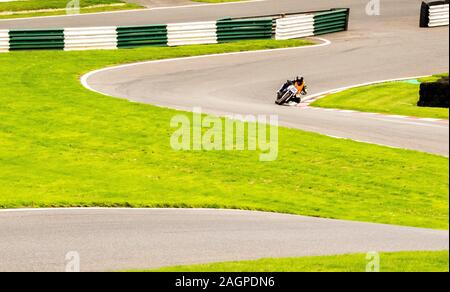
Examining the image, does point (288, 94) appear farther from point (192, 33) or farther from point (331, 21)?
point (331, 21)

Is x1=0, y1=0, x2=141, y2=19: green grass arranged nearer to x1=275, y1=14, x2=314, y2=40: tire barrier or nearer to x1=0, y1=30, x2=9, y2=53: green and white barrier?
x1=0, y1=30, x2=9, y2=53: green and white barrier

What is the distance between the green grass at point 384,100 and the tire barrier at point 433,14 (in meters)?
12.3

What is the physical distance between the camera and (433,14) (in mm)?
44562

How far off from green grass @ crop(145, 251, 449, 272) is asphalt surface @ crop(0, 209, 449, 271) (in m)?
0.73

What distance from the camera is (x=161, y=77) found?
3388 centimetres

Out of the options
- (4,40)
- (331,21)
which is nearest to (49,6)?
(4,40)

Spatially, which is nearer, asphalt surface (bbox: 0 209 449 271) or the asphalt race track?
asphalt surface (bbox: 0 209 449 271)

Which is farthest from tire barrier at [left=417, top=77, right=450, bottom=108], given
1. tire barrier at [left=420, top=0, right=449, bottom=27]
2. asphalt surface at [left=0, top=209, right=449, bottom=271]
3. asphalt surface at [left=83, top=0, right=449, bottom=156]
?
tire barrier at [left=420, top=0, right=449, bottom=27]

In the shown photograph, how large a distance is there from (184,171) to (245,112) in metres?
6.12

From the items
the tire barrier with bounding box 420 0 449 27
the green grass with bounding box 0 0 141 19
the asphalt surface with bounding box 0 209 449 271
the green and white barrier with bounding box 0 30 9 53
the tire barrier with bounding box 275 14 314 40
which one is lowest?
the asphalt surface with bounding box 0 209 449 271

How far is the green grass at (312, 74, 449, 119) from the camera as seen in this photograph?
87.4 ft

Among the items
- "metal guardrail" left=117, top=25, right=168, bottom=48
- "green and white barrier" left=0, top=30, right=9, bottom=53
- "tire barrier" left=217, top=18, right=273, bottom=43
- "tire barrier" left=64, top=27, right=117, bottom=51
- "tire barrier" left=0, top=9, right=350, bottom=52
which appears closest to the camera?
"green and white barrier" left=0, top=30, right=9, bottom=53

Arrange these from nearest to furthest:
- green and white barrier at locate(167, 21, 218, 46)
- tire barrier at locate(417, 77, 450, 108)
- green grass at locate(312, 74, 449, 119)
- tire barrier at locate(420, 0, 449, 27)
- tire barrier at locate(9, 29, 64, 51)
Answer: tire barrier at locate(417, 77, 450, 108)
green grass at locate(312, 74, 449, 119)
tire barrier at locate(9, 29, 64, 51)
green and white barrier at locate(167, 21, 218, 46)
tire barrier at locate(420, 0, 449, 27)

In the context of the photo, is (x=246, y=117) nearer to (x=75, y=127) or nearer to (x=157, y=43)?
(x=75, y=127)
